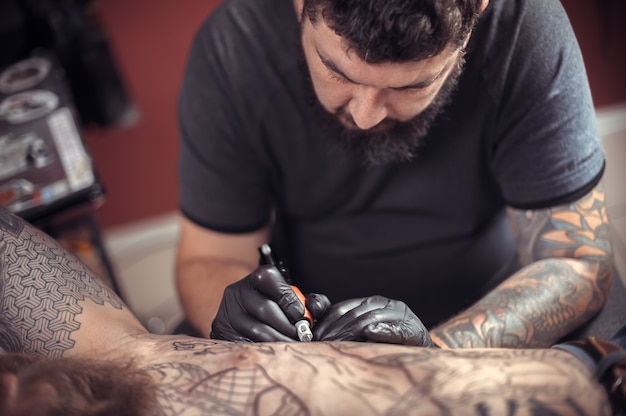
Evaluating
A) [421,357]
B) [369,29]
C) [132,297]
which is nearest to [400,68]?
[369,29]

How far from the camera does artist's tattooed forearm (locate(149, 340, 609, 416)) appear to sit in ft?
2.81

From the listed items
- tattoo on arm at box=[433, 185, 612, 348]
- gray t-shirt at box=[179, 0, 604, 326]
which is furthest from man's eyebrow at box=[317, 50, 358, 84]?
tattoo on arm at box=[433, 185, 612, 348]

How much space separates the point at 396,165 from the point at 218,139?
1.07ft

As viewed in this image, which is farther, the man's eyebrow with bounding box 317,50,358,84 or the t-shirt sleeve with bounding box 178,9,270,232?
the t-shirt sleeve with bounding box 178,9,270,232

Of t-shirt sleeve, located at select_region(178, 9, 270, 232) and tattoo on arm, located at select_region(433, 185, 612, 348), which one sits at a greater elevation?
t-shirt sleeve, located at select_region(178, 9, 270, 232)

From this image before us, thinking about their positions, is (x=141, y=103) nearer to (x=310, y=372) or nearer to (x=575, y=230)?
(x=575, y=230)

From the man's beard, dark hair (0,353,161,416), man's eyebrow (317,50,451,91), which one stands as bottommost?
dark hair (0,353,161,416)

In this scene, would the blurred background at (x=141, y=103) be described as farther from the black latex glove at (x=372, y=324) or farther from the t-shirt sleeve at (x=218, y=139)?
the black latex glove at (x=372, y=324)

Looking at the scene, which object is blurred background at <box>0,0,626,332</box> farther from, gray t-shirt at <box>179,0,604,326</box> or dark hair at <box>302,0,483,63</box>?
dark hair at <box>302,0,483,63</box>

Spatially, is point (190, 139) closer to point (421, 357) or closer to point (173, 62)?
point (421, 357)

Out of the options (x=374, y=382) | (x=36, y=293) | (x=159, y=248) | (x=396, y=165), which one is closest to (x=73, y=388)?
(x=36, y=293)

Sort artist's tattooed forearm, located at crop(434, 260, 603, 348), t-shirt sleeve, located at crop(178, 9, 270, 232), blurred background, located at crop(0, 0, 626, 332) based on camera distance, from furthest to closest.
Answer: blurred background, located at crop(0, 0, 626, 332) → t-shirt sleeve, located at crop(178, 9, 270, 232) → artist's tattooed forearm, located at crop(434, 260, 603, 348)

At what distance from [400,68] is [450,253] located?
1.65 feet

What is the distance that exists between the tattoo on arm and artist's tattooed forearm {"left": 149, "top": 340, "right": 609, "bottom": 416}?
0.27 m
